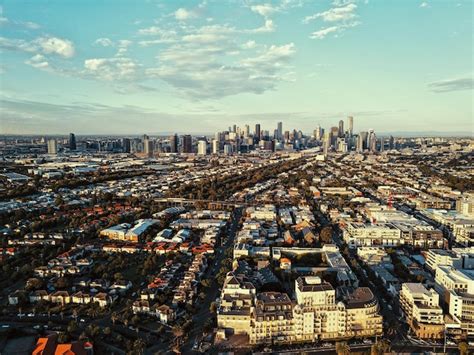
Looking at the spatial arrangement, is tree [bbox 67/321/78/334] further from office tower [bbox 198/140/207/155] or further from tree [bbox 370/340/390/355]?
office tower [bbox 198/140/207/155]

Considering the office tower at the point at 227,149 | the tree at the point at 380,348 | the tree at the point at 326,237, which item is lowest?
the tree at the point at 380,348

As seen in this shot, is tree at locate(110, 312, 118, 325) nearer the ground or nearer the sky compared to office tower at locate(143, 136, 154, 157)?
nearer the ground

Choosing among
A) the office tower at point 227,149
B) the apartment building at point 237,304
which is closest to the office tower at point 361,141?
the office tower at point 227,149

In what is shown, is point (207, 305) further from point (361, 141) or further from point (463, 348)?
point (361, 141)

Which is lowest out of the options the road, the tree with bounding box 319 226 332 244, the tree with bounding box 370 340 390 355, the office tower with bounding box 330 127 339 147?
the road

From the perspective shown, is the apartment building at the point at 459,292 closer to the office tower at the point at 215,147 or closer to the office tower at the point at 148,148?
the office tower at the point at 148,148

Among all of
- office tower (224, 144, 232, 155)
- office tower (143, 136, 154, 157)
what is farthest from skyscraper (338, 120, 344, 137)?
office tower (143, 136, 154, 157)

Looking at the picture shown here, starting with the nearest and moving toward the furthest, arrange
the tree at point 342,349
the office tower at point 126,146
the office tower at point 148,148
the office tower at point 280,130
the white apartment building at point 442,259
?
the tree at point 342,349 → the white apartment building at point 442,259 → the office tower at point 148,148 → the office tower at point 126,146 → the office tower at point 280,130

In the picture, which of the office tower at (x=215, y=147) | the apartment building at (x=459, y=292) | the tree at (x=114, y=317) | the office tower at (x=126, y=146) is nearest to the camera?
the apartment building at (x=459, y=292)

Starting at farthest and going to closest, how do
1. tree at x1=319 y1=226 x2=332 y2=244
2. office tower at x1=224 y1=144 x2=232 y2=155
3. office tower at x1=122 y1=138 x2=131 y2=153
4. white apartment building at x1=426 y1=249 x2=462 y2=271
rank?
office tower at x1=224 y1=144 x2=232 y2=155
office tower at x1=122 y1=138 x2=131 y2=153
tree at x1=319 y1=226 x2=332 y2=244
white apartment building at x1=426 y1=249 x2=462 y2=271
